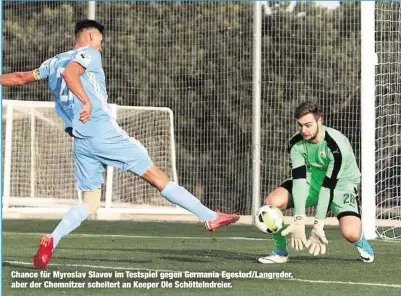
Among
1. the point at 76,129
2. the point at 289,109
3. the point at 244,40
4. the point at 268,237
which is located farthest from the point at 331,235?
the point at 244,40

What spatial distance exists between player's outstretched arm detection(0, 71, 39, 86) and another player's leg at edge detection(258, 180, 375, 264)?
7.82ft

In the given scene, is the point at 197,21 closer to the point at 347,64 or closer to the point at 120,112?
the point at 347,64

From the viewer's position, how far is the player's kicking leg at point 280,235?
10.3 m

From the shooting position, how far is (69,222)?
9.53 m

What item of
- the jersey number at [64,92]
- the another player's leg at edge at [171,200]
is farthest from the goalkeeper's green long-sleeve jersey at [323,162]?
the jersey number at [64,92]

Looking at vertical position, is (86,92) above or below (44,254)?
above

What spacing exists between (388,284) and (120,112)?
1373cm

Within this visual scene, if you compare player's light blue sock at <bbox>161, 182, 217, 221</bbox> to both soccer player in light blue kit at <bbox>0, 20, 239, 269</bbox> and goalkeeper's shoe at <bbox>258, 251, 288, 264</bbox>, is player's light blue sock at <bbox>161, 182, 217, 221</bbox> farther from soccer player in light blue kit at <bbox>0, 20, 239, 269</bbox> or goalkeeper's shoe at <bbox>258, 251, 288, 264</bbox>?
goalkeeper's shoe at <bbox>258, 251, 288, 264</bbox>

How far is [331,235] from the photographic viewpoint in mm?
15289

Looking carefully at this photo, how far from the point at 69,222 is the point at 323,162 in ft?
7.85

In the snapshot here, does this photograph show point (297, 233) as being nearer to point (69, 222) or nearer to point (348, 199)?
point (348, 199)

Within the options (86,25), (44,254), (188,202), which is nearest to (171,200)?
(188,202)

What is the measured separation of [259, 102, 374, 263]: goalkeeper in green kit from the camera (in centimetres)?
998

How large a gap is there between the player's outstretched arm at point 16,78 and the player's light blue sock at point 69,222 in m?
1.17
